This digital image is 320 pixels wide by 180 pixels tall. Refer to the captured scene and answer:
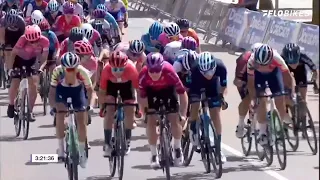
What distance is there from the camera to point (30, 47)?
15820 mm

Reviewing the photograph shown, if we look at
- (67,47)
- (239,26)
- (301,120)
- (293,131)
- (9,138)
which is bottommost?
(9,138)

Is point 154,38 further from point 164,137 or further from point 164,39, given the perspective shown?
point 164,137

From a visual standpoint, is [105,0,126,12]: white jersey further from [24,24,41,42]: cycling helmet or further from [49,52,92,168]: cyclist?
[49,52,92,168]: cyclist

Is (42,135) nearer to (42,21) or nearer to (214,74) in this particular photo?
(42,21)

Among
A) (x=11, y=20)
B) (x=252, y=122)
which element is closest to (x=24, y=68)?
(x=11, y=20)

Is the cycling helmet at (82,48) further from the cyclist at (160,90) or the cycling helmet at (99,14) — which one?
the cycling helmet at (99,14)

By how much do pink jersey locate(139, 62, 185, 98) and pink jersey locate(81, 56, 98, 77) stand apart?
262cm

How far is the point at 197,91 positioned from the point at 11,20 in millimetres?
6639

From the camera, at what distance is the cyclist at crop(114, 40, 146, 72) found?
1418 cm

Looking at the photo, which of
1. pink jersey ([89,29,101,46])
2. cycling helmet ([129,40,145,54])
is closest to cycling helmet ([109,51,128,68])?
cycling helmet ([129,40,145,54])

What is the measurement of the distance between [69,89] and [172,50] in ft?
9.06

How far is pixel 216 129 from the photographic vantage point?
12.6 metres

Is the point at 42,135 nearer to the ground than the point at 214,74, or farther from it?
nearer to the ground

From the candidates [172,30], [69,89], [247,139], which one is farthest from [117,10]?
[69,89]
